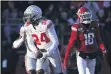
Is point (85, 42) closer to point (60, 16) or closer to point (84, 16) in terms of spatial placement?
point (84, 16)

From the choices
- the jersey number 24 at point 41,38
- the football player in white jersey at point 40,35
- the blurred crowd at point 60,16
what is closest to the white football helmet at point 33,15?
the football player in white jersey at point 40,35

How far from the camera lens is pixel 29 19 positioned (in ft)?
37.5

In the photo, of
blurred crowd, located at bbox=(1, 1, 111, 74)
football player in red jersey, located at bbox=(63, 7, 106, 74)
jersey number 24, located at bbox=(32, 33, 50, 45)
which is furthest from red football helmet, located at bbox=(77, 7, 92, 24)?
blurred crowd, located at bbox=(1, 1, 111, 74)

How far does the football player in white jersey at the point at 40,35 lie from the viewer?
1130 centimetres

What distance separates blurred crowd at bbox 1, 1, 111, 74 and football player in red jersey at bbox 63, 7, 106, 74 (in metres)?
5.97

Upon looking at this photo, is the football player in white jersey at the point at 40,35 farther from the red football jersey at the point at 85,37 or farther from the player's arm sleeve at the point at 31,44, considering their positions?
the red football jersey at the point at 85,37

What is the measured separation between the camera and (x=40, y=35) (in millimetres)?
11406

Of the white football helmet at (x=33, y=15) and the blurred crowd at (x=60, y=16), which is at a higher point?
the white football helmet at (x=33, y=15)

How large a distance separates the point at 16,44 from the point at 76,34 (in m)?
1.24

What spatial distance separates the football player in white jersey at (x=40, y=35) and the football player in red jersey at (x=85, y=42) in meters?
0.36

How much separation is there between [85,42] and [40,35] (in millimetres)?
916

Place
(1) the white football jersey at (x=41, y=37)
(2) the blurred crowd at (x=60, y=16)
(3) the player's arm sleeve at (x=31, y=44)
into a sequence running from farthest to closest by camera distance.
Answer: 1. (2) the blurred crowd at (x=60, y=16)
2. (3) the player's arm sleeve at (x=31, y=44)
3. (1) the white football jersey at (x=41, y=37)

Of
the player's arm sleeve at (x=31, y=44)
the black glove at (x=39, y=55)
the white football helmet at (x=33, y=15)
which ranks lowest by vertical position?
the black glove at (x=39, y=55)

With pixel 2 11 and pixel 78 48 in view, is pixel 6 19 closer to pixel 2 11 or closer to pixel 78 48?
pixel 2 11
